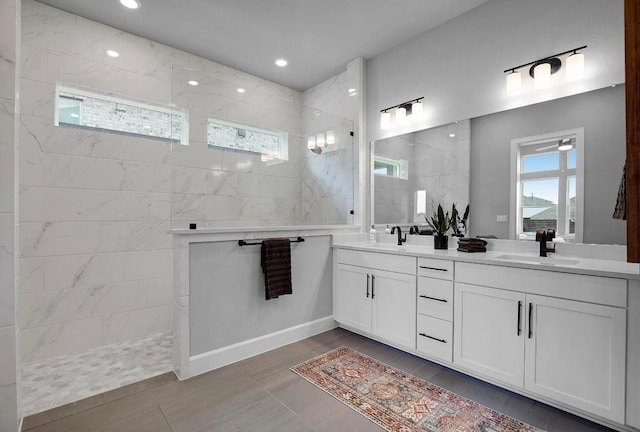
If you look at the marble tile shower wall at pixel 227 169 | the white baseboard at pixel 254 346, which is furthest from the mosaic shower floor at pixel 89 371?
the marble tile shower wall at pixel 227 169

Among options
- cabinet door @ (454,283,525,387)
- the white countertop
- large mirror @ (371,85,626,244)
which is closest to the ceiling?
large mirror @ (371,85,626,244)

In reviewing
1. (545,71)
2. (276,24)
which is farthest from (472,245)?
(276,24)

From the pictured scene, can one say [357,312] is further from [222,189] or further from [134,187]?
[134,187]

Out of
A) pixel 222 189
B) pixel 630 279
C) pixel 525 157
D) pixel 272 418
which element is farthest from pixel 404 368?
pixel 222 189

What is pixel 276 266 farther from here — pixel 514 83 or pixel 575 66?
pixel 575 66

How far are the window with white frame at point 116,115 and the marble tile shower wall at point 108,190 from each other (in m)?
0.07

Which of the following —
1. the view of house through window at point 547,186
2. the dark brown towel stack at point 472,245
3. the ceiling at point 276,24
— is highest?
the ceiling at point 276,24

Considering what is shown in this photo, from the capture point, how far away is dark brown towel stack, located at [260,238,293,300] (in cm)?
251

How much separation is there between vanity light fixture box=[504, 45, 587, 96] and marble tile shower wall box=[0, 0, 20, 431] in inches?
120

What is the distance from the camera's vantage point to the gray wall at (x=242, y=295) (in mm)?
2225

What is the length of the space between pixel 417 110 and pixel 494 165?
952 mm

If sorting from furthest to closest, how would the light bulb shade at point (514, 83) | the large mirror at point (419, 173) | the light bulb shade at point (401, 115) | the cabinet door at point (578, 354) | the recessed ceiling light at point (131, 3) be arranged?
the light bulb shade at point (401, 115) < the large mirror at point (419, 173) < the recessed ceiling light at point (131, 3) < the light bulb shade at point (514, 83) < the cabinet door at point (578, 354)

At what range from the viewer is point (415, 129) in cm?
305

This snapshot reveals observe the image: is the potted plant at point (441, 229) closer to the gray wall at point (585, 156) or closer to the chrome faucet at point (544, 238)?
the gray wall at point (585, 156)
